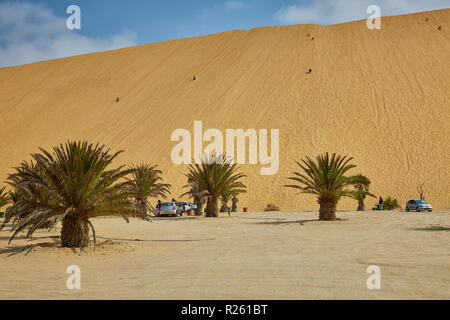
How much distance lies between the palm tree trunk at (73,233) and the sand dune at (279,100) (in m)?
26.5

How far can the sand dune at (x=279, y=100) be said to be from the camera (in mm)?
38938

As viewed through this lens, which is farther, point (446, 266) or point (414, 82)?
point (414, 82)

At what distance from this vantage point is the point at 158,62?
64.9 meters

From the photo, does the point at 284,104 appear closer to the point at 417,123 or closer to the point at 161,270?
the point at 417,123

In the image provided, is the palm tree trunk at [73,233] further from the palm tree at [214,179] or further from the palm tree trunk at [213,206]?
the palm tree trunk at [213,206]

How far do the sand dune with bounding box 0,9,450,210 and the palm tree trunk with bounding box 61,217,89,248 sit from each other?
26.5 meters

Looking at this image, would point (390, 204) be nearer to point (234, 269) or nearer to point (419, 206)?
point (419, 206)

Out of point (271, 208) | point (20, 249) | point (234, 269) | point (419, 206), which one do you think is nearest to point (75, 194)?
point (20, 249)

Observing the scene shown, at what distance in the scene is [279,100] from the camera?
4788 cm

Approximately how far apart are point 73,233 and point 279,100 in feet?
134

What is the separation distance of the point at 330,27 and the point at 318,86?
19613mm
